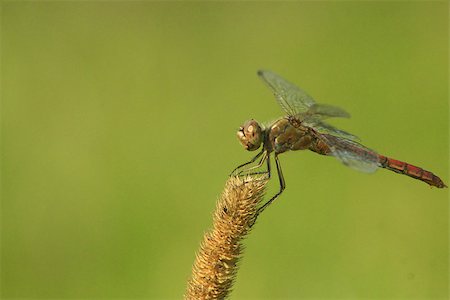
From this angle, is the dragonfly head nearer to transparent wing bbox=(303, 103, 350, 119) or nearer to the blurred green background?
transparent wing bbox=(303, 103, 350, 119)

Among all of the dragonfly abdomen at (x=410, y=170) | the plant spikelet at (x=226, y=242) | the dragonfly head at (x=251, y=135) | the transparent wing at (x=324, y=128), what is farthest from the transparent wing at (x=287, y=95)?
the plant spikelet at (x=226, y=242)

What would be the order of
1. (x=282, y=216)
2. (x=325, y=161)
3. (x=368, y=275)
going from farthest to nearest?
(x=325, y=161) → (x=282, y=216) → (x=368, y=275)

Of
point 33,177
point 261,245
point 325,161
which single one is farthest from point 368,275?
point 33,177

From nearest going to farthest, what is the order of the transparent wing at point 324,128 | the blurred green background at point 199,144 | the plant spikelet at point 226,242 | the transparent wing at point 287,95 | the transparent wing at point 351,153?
the plant spikelet at point 226,242, the transparent wing at point 351,153, the transparent wing at point 324,128, the transparent wing at point 287,95, the blurred green background at point 199,144

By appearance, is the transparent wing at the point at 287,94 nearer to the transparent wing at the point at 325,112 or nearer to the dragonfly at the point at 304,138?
the dragonfly at the point at 304,138

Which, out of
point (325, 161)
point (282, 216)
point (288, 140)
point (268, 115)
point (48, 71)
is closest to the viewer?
point (288, 140)

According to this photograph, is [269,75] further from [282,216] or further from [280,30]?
[280,30]

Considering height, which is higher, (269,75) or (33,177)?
(33,177)
